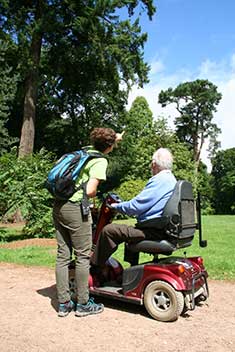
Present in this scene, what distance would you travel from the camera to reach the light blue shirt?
14.2 feet

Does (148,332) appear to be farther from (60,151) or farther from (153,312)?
(60,151)

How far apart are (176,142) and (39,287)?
31874mm

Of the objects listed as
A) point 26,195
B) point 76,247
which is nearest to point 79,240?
point 76,247

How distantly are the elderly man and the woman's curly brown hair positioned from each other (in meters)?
0.55

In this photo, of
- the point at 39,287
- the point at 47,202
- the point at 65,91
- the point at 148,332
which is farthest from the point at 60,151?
the point at 148,332

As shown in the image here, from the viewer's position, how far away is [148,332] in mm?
3838

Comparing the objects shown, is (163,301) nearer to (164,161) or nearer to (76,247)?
(76,247)

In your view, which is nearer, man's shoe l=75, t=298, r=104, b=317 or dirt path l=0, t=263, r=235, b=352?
Result: dirt path l=0, t=263, r=235, b=352

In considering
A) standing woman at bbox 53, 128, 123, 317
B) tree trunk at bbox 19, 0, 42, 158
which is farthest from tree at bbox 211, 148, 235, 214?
standing woman at bbox 53, 128, 123, 317

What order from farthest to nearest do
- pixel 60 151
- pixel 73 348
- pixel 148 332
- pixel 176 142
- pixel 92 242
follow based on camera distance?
pixel 176 142, pixel 60 151, pixel 92 242, pixel 148 332, pixel 73 348

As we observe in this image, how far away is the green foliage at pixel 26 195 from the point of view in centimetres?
1104

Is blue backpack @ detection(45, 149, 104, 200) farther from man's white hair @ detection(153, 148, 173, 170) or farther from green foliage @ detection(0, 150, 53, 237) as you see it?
green foliage @ detection(0, 150, 53, 237)

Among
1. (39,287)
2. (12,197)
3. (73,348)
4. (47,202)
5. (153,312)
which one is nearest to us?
(73,348)

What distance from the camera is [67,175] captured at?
425 centimetres
